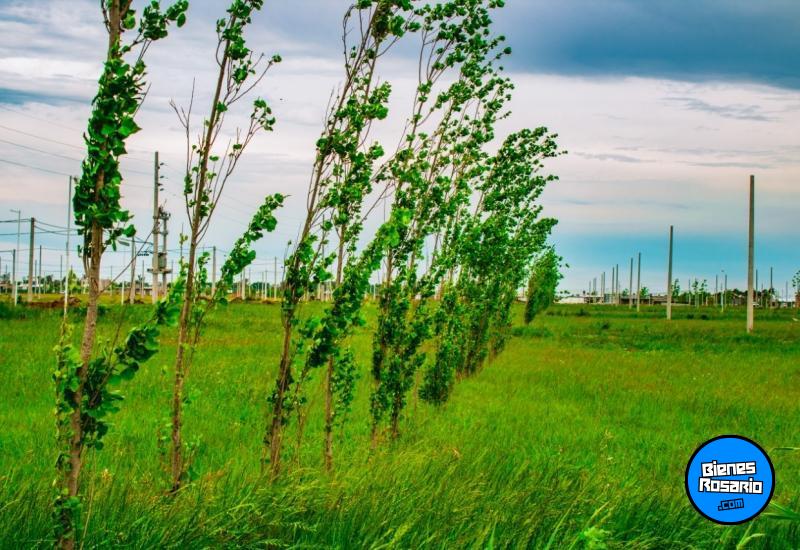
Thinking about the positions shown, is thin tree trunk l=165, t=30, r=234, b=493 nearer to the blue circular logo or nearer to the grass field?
the grass field

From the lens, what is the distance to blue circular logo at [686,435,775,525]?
3.82m

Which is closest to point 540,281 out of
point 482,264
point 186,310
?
point 482,264

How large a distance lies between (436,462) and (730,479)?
341 centimetres

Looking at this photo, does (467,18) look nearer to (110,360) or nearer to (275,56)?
(275,56)

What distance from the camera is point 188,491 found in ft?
18.4

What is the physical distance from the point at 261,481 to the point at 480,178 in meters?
6.43

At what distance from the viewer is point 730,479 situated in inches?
154

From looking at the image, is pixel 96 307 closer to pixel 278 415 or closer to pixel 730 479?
pixel 278 415

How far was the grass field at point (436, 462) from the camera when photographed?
5.14m

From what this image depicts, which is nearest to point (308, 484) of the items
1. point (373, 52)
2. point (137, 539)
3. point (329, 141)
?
point (137, 539)

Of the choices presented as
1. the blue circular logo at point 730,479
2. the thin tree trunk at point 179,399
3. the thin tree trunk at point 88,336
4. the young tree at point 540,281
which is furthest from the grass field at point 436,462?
the young tree at point 540,281

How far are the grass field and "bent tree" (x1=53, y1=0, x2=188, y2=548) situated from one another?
465mm

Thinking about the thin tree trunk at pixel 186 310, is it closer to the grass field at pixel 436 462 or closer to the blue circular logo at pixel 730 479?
the grass field at pixel 436 462

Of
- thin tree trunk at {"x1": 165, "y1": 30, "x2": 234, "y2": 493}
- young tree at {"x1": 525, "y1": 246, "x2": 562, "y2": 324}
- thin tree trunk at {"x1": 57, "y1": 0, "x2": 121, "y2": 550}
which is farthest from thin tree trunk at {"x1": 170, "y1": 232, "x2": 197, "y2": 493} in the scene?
young tree at {"x1": 525, "y1": 246, "x2": 562, "y2": 324}
